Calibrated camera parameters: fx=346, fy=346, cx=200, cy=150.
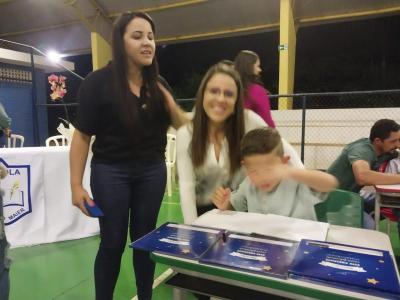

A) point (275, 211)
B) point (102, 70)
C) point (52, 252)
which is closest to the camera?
point (275, 211)

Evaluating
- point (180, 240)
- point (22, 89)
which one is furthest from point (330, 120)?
point (22, 89)

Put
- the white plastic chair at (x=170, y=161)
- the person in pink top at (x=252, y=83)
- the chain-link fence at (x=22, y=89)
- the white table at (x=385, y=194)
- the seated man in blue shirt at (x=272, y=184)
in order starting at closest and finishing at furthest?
the seated man in blue shirt at (x=272, y=184)
the white table at (x=385, y=194)
the person in pink top at (x=252, y=83)
the white plastic chair at (x=170, y=161)
the chain-link fence at (x=22, y=89)

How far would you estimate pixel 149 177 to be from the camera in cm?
146

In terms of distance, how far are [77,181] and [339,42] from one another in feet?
29.8

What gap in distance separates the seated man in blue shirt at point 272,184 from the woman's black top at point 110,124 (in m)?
0.36

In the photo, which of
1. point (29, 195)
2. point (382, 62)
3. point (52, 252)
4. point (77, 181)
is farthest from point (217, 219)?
point (382, 62)

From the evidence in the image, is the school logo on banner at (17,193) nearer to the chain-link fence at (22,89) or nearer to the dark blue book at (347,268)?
the dark blue book at (347,268)

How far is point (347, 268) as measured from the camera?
2.39 feet

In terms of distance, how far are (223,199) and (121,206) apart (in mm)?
423

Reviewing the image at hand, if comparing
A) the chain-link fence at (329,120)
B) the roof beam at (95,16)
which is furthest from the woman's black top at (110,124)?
the roof beam at (95,16)

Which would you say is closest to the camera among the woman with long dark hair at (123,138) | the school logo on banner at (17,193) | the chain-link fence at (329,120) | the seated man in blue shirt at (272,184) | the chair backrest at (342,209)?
the seated man in blue shirt at (272,184)

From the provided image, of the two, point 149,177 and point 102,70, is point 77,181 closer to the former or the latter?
point 149,177

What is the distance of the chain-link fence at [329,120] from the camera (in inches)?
221

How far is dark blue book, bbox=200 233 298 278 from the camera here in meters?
0.74
